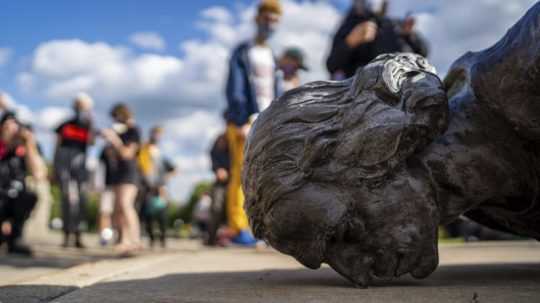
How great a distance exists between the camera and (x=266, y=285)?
247 cm

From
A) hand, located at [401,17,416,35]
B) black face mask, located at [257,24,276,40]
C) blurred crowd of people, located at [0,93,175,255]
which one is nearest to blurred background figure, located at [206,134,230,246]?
blurred crowd of people, located at [0,93,175,255]

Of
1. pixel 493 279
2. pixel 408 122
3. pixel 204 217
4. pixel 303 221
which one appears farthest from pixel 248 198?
pixel 204 217

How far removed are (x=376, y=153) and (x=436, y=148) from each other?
9.5 inches

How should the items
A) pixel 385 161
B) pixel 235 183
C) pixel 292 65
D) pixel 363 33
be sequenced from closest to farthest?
pixel 385 161, pixel 363 33, pixel 235 183, pixel 292 65

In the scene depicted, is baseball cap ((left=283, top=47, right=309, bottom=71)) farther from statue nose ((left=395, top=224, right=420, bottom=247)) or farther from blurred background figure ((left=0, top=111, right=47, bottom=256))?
statue nose ((left=395, top=224, right=420, bottom=247))

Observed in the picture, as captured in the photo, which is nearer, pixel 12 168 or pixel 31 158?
pixel 12 168

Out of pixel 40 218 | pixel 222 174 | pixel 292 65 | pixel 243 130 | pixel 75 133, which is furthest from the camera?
pixel 40 218

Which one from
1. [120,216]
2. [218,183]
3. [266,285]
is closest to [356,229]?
[266,285]

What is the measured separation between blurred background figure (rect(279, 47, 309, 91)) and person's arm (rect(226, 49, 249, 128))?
4.44ft

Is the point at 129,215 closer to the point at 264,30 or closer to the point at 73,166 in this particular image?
the point at 73,166

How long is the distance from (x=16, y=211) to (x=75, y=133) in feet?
5.30

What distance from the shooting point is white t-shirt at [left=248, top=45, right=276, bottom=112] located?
5863 millimetres

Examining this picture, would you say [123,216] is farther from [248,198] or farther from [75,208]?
[248,198]

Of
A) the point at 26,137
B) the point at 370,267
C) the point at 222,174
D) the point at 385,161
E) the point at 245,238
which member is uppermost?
the point at 26,137
